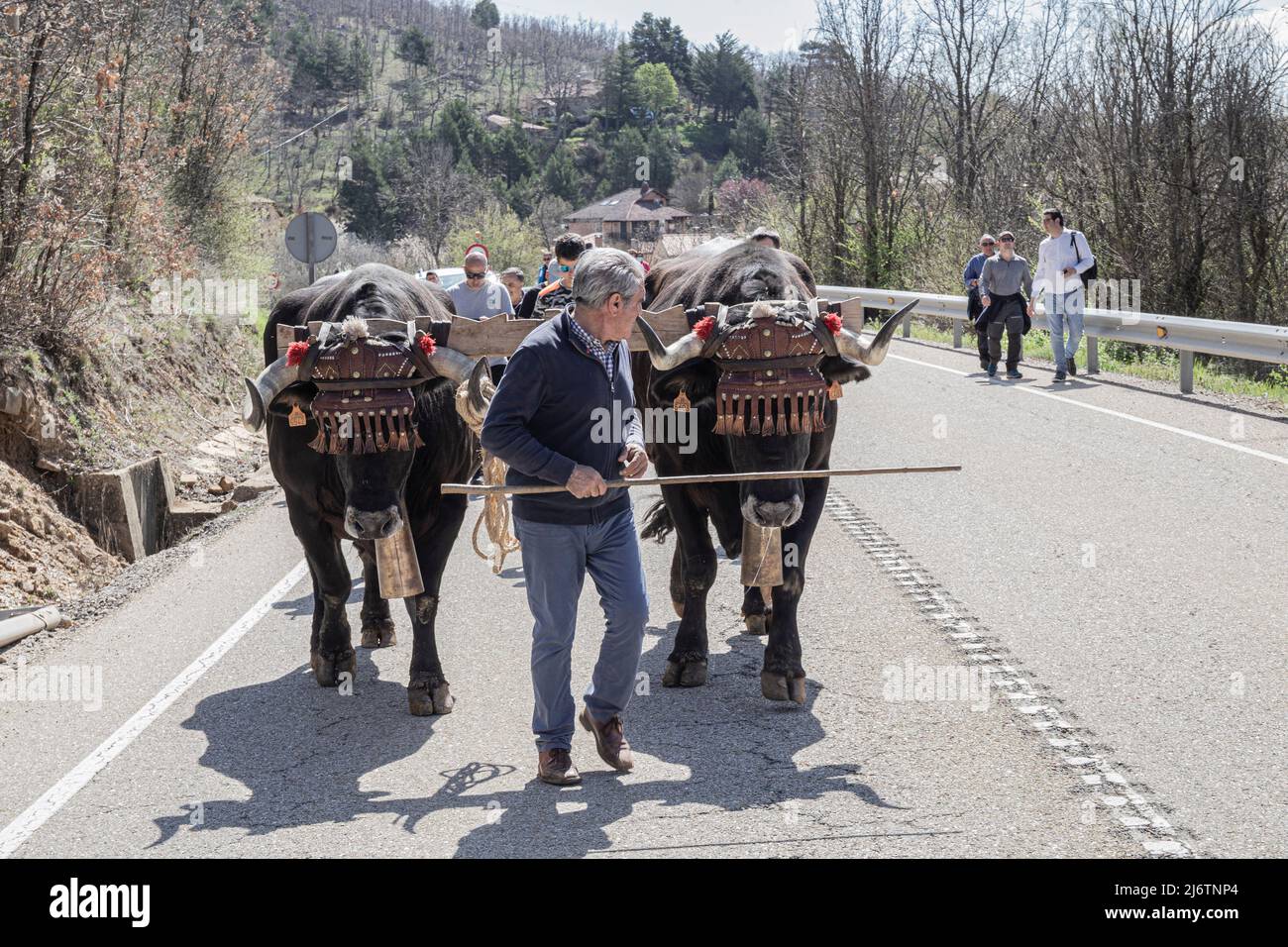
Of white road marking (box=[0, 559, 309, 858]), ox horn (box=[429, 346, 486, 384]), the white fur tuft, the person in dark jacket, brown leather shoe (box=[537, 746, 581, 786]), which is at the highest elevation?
the person in dark jacket

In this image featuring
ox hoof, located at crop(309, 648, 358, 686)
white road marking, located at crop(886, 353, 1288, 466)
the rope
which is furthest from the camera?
white road marking, located at crop(886, 353, 1288, 466)

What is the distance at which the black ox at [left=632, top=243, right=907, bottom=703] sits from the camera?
627 centimetres

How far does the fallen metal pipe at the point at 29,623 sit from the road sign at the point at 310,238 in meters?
13.0

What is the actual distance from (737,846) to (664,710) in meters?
1.68

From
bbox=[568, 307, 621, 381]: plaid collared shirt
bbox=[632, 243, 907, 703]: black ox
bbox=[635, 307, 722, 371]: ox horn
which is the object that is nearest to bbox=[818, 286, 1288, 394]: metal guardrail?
bbox=[632, 243, 907, 703]: black ox

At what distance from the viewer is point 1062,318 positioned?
17.2 metres

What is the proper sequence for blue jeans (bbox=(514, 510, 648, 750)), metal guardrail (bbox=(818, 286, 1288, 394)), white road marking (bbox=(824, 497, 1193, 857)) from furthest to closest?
metal guardrail (bbox=(818, 286, 1288, 394)) < blue jeans (bbox=(514, 510, 648, 750)) < white road marking (bbox=(824, 497, 1193, 857))

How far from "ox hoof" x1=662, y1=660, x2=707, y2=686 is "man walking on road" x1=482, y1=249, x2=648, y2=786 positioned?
3.74 feet

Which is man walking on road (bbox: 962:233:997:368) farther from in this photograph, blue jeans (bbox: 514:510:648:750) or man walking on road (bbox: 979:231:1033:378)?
blue jeans (bbox: 514:510:648:750)

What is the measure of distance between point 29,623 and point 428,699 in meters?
3.57

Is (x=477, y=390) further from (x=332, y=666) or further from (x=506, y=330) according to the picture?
(x=332, y=666)

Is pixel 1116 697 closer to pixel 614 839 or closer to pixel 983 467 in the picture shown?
pixel 614 839
